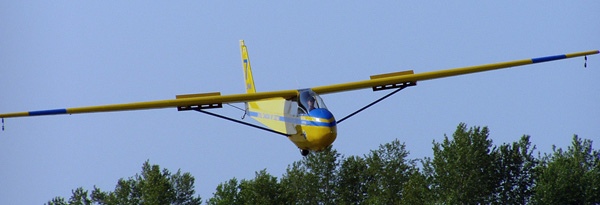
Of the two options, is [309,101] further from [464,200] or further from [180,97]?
[464,200]

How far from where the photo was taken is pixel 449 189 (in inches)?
2178

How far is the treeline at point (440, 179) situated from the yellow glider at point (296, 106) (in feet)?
61.0

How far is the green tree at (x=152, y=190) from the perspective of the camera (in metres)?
60.9

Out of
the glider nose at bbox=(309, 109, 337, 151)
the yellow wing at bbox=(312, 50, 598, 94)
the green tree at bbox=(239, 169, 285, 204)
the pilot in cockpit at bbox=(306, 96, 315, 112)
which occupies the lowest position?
the glider nose at bbox=(309, 109, 337, 151)

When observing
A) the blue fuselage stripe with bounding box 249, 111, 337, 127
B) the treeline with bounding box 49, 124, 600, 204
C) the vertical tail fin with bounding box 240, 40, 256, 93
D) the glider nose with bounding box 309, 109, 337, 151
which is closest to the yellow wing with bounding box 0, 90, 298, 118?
the blue fuselage stripe with bounding box 249, 111, 337, 127

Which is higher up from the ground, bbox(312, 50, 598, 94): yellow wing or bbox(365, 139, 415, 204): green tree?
bbox(365, 139, 415, 204): green tree

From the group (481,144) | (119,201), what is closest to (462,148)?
(481,144)

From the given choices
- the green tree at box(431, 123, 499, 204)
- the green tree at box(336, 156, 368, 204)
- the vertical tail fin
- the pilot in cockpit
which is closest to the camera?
the pilot in cockpit

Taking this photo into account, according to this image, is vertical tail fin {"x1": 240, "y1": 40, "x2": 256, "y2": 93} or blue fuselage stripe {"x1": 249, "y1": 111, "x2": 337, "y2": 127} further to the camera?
vertical tail fin {"x1": 240, "y1": 40, "x2": 256, "y2": 93}

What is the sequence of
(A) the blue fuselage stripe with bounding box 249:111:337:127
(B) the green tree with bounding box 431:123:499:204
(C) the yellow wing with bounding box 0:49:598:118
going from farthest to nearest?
(B) the green tree with bounding box 431:123:499:204
(C) the yellow wing with bounding box 0:49:598:118
(A) the blue fuselage stripe with bounding box 249:111:337:127

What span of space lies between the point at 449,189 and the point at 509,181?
19.5 feet

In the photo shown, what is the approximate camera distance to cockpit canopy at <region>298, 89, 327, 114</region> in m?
32.4

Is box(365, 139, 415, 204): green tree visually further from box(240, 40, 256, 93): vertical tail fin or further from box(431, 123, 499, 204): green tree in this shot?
box(240, 40, 256, 93): vertical tail fin

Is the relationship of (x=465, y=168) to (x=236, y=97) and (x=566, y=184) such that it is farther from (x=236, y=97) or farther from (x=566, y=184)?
(x=236, y=97)
